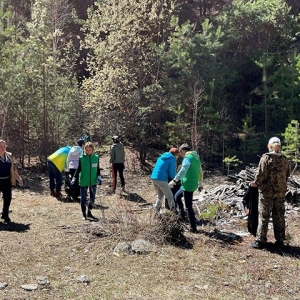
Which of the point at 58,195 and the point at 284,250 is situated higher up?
the point at 58,195

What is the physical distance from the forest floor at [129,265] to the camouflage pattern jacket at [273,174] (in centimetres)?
102

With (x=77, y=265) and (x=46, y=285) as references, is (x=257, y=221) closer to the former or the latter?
(x=77, y=265)

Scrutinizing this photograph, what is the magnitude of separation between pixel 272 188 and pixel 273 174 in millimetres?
236

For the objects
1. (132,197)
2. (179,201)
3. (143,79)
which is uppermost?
(143,79)

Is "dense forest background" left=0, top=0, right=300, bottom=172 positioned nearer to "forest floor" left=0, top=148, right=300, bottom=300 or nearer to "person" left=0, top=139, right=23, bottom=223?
"person" left=0, top=139, right=23, bottom=223

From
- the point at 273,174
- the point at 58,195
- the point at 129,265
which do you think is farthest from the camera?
the point at 58,195

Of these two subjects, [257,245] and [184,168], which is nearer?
[257,245]

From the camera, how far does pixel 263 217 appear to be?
23.1ft

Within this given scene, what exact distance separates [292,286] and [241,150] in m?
16.0

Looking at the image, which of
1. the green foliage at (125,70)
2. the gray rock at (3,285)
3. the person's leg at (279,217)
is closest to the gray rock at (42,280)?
the gray rock at (3,285)

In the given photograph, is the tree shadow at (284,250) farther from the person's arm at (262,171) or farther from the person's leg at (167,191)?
the person's leg at (167,191)

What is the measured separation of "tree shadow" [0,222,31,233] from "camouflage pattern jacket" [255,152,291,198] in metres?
4.60

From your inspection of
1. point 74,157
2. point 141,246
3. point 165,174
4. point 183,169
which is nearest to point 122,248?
point 141,246

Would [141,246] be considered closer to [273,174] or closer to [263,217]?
[263,217]
